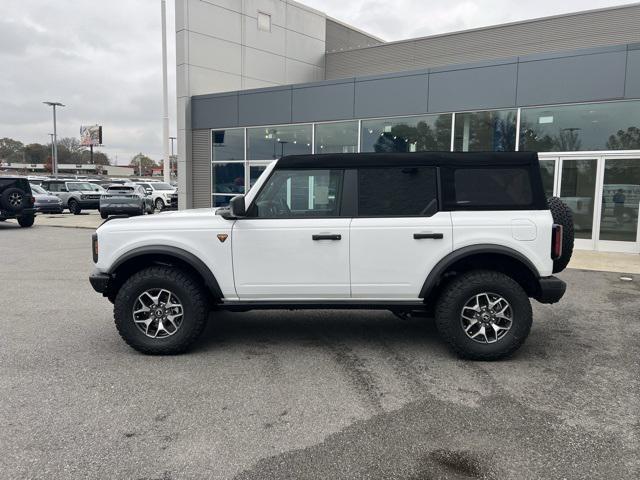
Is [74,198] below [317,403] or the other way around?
the other way around

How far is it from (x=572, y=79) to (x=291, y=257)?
1003 cm

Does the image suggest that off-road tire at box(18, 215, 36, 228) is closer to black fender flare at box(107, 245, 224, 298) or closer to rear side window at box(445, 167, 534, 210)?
black fender flare at box(107, 245, 224, 298)

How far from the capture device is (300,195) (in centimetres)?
479

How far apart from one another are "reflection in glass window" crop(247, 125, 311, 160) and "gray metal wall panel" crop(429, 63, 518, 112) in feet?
14.0

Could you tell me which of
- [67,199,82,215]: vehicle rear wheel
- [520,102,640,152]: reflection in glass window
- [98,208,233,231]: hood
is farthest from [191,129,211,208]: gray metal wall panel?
[98,208,233,231]: hood

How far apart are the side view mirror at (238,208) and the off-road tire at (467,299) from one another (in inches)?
77.2

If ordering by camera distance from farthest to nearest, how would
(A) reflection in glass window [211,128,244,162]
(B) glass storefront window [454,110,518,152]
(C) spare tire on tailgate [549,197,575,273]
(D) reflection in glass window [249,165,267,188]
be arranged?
(A) reflection in glass window [211,128,244,162], (D) reflection in glass window [249,165,267,188], (B) glass storefront window [454,110,518,152], (C) spare tire on tailgate [549,197,575,273]

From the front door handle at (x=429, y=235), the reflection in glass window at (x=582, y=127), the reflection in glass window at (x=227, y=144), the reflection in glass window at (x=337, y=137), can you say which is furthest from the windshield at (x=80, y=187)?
the front door handle at (x=429, y=235)

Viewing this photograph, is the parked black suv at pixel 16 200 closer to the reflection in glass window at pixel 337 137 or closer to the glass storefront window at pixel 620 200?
the reflection in glass window at pixel 337 137

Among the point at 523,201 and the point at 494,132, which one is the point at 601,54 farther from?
the point at 523,201

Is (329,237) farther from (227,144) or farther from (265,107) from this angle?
(227,144)

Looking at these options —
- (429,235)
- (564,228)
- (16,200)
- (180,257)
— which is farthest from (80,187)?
(564,228)

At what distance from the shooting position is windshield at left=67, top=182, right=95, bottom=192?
24547 mm

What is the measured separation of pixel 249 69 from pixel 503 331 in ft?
55.5
